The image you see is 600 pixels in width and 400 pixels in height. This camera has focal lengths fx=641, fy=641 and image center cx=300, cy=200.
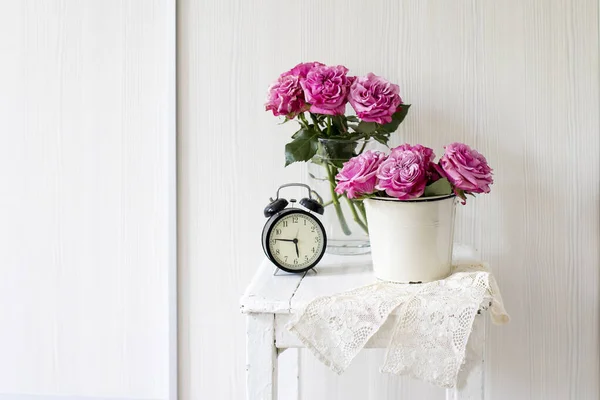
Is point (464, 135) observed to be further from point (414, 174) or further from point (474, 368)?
point (474, 368)

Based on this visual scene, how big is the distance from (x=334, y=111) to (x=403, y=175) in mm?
213

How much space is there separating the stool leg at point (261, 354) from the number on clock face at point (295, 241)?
151mm

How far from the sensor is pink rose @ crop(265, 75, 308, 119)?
1155mm

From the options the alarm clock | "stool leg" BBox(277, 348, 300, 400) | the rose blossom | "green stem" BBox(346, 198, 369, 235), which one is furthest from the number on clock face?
"stool leg" BBox(277, 348, 300, 400)

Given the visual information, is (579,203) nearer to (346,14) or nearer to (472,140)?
(472,140)

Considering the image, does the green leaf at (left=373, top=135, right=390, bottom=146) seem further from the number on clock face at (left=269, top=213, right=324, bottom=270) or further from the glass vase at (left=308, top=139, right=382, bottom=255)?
the number on clock face at (left=269, top=213, right=324, bottom=270)

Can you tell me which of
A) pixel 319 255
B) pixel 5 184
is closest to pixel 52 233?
pixel 5 184

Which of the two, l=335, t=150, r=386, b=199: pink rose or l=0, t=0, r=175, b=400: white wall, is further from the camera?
l=0, t=0, r=175, b=400: white wall

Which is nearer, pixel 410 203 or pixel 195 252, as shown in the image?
pixel 410 203

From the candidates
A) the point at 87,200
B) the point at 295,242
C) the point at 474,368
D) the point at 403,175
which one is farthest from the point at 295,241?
the point at 87,200

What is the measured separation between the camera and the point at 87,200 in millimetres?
1452

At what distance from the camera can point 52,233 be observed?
1469 millimetres

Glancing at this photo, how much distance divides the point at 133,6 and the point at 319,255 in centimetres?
72

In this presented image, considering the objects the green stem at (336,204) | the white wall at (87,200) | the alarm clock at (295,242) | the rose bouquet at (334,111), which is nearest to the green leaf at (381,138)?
the rose bouquet at (334,111)
